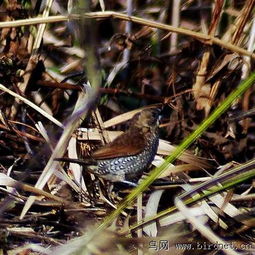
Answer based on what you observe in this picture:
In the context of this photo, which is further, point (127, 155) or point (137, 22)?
point (127, 155)

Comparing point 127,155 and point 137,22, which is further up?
point 137,22

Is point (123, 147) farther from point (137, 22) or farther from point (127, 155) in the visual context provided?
point (137, 22)

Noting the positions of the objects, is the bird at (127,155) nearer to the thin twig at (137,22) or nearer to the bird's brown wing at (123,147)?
the bird's brown wing at (123,147)

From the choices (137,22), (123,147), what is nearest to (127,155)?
(123,147)

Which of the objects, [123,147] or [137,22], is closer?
[137,22]

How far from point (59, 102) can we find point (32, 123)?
0.25 meters

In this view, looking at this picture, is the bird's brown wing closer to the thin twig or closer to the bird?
the bird

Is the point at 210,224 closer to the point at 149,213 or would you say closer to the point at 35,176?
the point at 149,213

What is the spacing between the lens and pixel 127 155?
3332mm

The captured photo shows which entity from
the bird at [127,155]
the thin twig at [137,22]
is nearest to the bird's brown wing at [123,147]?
the bird at [127,155]

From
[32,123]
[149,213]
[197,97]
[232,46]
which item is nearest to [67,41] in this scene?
[32,123]

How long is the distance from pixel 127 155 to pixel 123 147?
5 centimetres

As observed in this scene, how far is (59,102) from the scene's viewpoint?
12.4 feet

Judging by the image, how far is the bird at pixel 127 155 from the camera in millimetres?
3232
